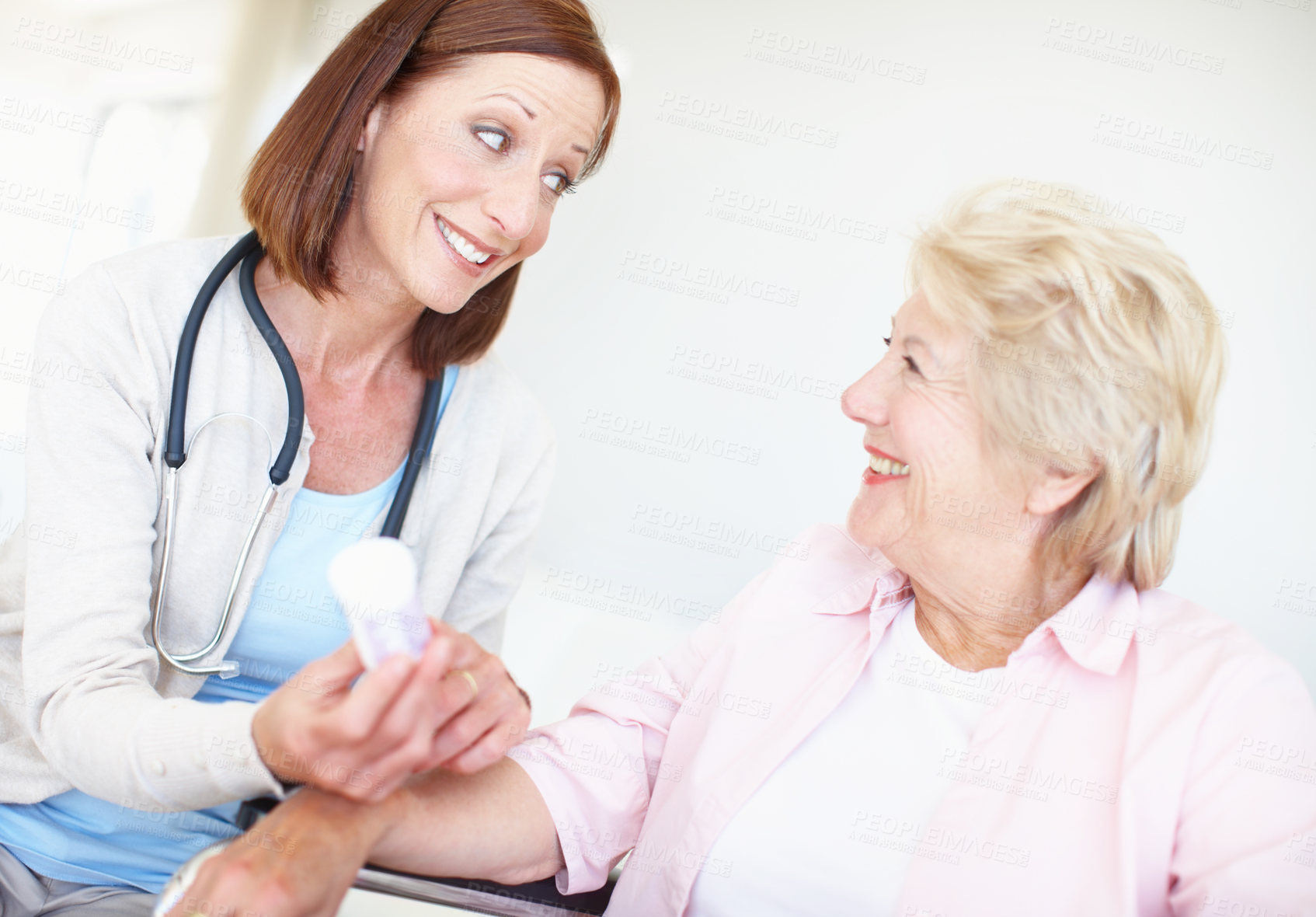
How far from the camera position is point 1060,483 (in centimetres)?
112

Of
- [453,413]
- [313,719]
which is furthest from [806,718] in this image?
[453,413]

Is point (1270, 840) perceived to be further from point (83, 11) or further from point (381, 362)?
point (83, 11)

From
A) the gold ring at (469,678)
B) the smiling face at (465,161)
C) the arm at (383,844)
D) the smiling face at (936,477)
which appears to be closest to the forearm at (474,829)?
the arm at (383,844)

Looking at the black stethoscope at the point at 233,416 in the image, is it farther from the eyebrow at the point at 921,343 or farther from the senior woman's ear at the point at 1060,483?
the senior woman's ear at the point at 1060,483

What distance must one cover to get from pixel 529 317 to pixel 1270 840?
2101 mm

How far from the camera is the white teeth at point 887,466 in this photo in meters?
1.19

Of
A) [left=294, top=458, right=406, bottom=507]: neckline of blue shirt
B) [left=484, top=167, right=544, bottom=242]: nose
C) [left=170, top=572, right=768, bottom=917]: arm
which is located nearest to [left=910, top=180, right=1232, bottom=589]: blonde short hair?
[left=170, top=572, right=768, bottom=917]: arm

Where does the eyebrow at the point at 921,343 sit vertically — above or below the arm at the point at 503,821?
above

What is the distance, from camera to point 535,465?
1.58 m

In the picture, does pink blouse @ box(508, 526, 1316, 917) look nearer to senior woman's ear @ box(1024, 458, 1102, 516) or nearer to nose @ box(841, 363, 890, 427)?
senior woman's ear @ box(1024, 458, 1102, 516)

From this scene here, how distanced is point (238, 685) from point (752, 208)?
1707 mm

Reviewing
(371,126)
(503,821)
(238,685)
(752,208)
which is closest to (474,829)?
(503,821)

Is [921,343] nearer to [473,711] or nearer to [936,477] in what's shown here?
[936,477]

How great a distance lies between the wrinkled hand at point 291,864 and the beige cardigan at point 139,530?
0.05 m
